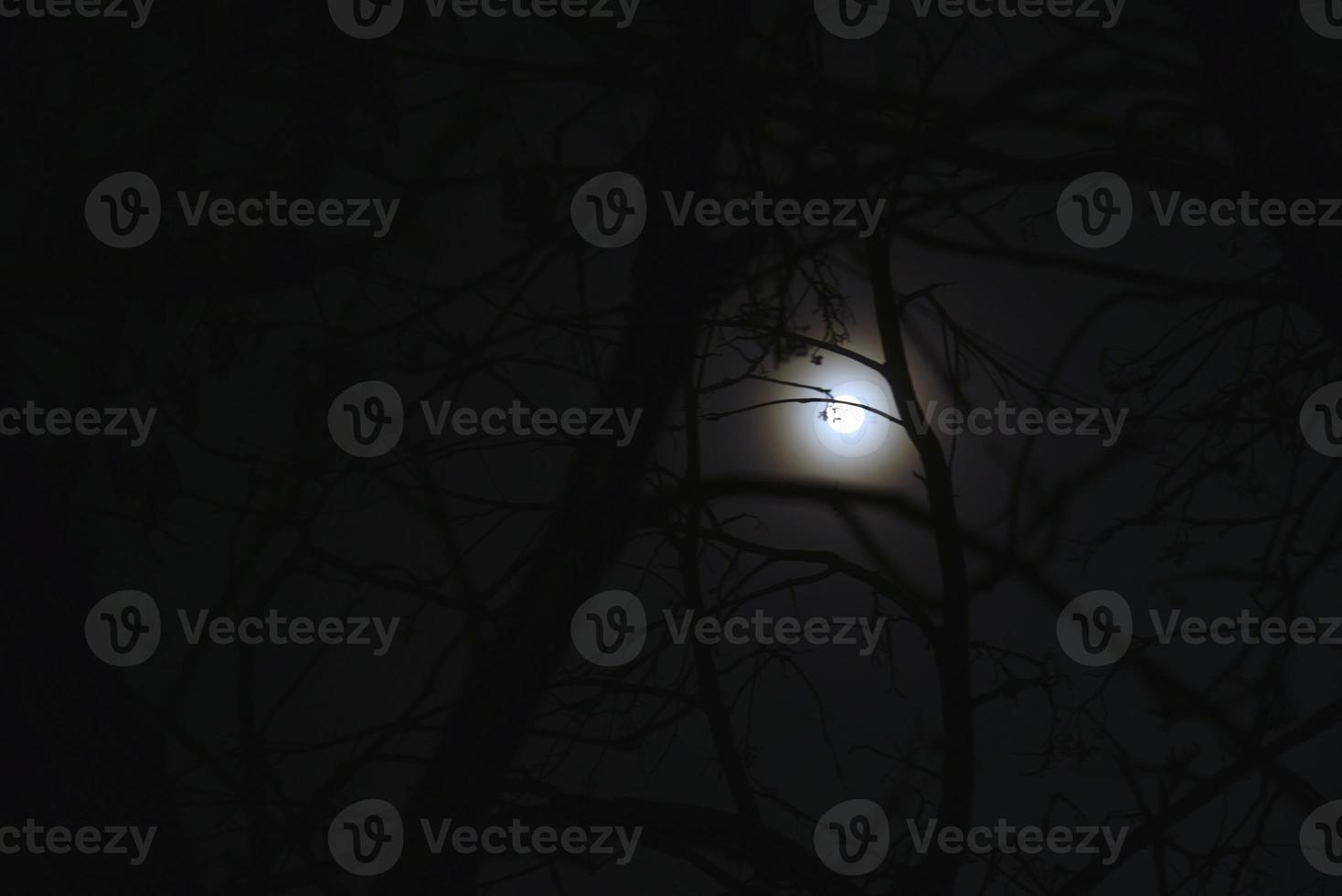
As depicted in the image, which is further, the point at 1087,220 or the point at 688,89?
the point at 1087,220

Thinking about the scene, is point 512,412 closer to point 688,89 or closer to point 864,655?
point 688,89

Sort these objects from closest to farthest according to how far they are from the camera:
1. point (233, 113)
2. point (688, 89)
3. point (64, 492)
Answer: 1. point (688, 89)
2. point (64, 492)
3. point (233, 113)

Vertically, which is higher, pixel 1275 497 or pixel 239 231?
pixel 1275 497

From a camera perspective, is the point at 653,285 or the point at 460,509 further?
the point at 460,509

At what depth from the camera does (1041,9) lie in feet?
9.16

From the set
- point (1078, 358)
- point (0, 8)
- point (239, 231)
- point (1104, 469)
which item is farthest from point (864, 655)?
point (0, 8)

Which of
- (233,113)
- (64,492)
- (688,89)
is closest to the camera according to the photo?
(688,89)

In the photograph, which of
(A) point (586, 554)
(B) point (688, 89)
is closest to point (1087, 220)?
(B) point (688, 89)

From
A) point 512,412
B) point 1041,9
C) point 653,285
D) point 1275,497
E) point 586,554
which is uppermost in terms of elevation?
point 1041,9

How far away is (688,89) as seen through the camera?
2.30 metres

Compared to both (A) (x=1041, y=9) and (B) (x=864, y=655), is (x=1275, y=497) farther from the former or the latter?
(A) (x=1041, y=9)

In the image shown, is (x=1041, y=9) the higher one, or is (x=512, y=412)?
(x=1041, y=9)

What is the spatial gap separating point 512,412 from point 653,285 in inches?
25.2

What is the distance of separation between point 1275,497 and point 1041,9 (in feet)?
5.27
